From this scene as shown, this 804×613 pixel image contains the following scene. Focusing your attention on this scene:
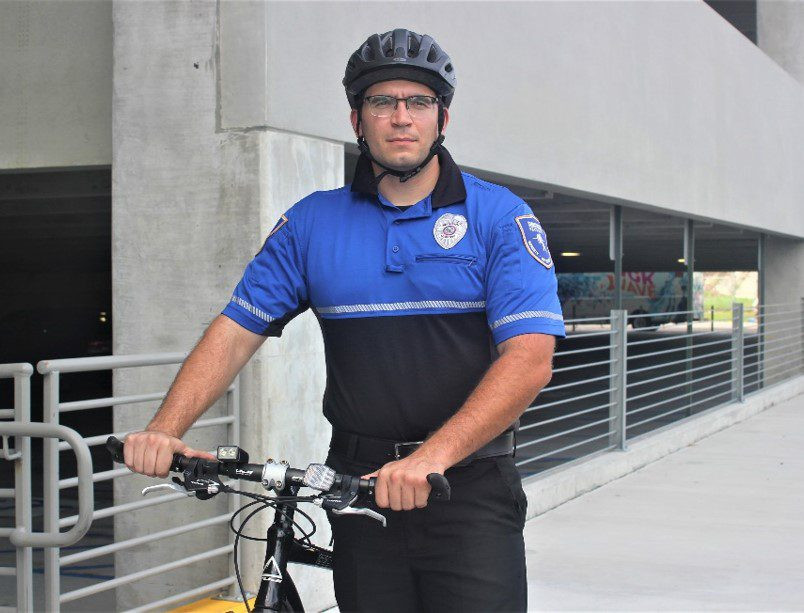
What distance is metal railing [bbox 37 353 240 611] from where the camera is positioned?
3828 mm

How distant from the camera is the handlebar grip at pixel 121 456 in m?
2.32

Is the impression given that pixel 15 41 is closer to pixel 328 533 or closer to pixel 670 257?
pixel 328 533

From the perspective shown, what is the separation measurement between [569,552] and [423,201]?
4516 mm

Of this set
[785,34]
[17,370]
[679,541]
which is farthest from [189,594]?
[785,34]

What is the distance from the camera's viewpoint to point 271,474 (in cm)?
221

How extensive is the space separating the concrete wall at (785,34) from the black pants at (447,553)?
1728 cm

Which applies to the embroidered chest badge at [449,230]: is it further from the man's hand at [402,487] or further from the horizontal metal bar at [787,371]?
the horizontal metal bar at [787,371]

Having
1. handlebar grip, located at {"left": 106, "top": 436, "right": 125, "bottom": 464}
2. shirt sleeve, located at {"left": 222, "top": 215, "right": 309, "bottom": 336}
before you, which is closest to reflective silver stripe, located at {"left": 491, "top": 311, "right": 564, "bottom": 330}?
shirt sleeve, located at {"left": 222, "top": 215, "right": 309, "bottom": 336}

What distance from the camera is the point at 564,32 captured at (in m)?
8.73

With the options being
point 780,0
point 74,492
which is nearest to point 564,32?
A: point 74,492

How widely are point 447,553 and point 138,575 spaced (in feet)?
7.26

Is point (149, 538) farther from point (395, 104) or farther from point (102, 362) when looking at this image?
point (395, 104)

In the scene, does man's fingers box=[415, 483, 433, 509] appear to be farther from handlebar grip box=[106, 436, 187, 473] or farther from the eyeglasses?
the eyeglasses

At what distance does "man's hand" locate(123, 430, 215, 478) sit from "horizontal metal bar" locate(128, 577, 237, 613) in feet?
7.06
